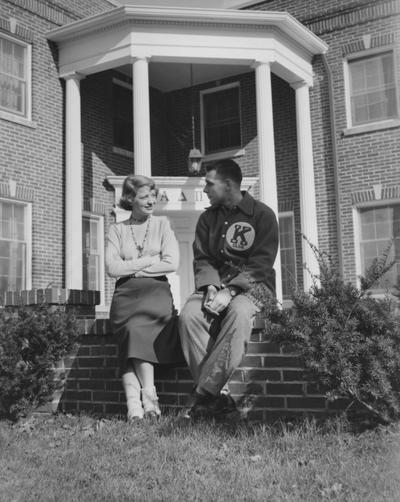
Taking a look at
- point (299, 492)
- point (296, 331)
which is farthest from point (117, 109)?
point (299, 492)

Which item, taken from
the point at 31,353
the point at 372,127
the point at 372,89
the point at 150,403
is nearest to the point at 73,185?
the point at 372,127

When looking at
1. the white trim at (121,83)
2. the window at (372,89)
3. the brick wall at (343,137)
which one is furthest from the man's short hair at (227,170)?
the white trim at (121,83)

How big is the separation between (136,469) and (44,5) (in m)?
10.8

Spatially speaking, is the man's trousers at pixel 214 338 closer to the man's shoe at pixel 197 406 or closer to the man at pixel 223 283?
the man at pixel 223 283

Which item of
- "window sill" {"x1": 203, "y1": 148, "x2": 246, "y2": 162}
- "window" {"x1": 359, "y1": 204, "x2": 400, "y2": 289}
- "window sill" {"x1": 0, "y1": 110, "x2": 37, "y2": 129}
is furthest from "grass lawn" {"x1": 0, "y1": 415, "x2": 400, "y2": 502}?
"window sill" {"x1": 203, "y1": 148, "x2": 246, "y2": 162}

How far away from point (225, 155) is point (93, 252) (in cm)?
363

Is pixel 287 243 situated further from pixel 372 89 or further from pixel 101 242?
pixel 101 242

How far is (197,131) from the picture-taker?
47.0 feet

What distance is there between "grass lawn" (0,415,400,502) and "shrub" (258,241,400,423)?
0.25m

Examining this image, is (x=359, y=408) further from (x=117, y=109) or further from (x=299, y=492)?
(x=117, y=109)

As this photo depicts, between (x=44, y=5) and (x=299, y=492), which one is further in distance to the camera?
(x=44, y=5)

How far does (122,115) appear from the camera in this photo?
13734 mm

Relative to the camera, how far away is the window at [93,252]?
490 inches

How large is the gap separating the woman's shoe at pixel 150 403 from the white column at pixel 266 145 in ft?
22.2
